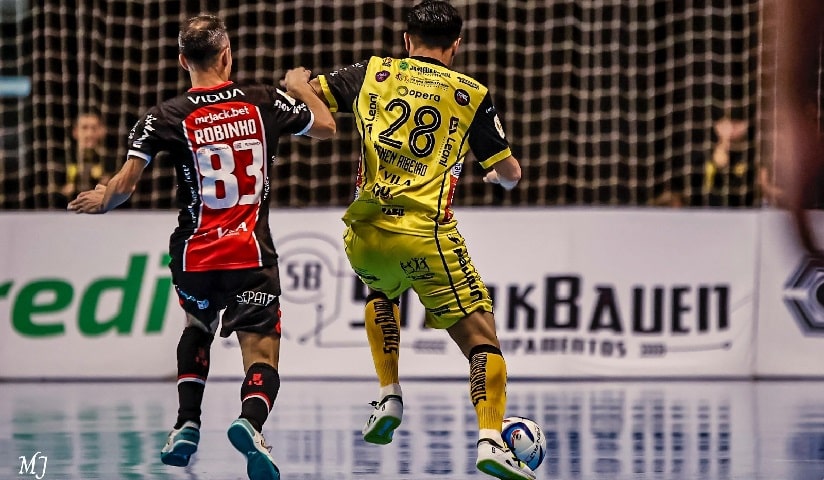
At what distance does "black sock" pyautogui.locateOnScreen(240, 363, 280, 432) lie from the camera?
544 centimetres

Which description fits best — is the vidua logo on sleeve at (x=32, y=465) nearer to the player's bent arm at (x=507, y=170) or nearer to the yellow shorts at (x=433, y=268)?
the yellow shorts at (x=433, y=268)

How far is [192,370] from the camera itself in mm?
5836

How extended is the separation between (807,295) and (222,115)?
23.1 ft

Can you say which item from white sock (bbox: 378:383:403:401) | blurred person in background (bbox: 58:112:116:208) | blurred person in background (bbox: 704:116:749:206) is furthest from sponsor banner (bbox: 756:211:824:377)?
white sock (bbox: 378:383:403:401)

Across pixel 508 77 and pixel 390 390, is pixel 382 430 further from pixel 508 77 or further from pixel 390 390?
pixel 508 77

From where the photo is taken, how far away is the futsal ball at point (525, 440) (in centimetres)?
587

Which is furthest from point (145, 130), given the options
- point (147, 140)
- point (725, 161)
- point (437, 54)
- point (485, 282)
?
point (725, 161)

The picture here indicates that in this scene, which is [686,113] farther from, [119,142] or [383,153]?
[383,153]

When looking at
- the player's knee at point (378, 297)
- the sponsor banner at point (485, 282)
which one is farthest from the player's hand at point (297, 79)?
the sponsor banner at point (485, 282)

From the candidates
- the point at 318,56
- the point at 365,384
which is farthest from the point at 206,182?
the point at 318,56

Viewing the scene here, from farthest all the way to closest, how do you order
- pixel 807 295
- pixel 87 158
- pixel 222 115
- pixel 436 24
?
pixel 87 158 < pixel 807 295 < pixel 436 24 < pixel 222 115

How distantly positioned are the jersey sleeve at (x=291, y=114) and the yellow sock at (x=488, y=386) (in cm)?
117

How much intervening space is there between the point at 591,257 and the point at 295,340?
2499 millimetres

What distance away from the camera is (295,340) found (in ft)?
37.8
